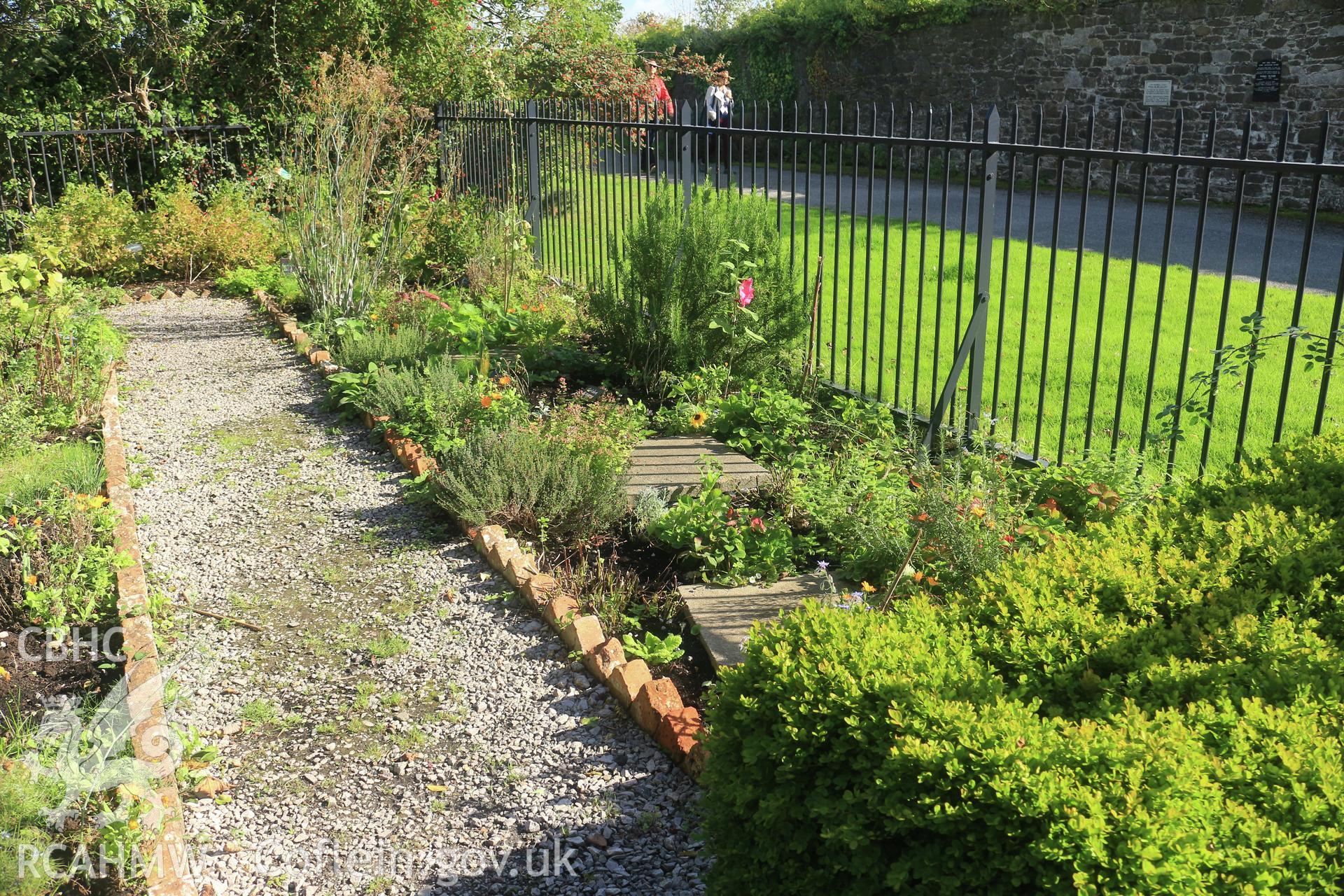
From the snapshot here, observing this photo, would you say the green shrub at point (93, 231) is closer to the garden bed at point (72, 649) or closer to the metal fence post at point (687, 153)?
the garden bed at point (72, 649)

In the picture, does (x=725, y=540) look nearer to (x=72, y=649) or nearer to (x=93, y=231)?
(x=72, y=649)

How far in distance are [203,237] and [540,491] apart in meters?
7.91

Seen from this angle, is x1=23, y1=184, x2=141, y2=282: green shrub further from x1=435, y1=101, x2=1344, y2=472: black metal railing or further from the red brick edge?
the red brick edge

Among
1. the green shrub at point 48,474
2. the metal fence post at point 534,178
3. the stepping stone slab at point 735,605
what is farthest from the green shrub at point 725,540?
the metal fence post at point 534,178

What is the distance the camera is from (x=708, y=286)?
20.7ft

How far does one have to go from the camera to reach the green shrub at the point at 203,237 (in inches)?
431

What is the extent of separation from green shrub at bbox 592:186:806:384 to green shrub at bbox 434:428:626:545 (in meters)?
1.57

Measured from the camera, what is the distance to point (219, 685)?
12.2ft

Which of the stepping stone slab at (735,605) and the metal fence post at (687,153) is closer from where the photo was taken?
the stepping stone slab at (735,605)

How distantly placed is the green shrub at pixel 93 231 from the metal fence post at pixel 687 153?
6.48 metres

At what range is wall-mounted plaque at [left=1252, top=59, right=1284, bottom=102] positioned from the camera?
13367mm

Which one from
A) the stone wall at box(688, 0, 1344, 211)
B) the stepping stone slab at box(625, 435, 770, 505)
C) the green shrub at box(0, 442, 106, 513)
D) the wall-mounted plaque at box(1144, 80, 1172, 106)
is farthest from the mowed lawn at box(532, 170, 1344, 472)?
the wall-mounted plaque at box(1144, 80, 1172, 106)

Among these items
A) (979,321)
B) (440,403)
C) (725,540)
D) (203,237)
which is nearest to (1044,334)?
(979,321)

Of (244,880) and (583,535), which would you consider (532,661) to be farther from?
(244,880)
